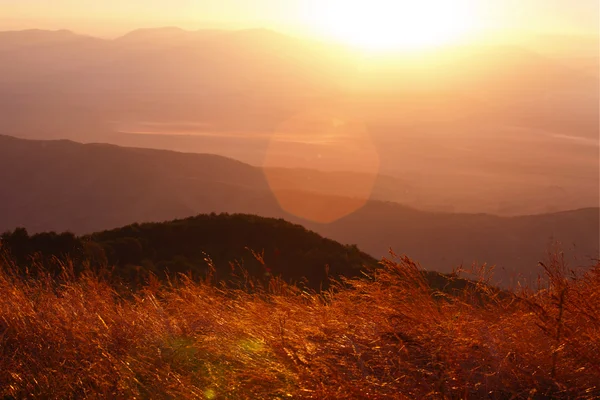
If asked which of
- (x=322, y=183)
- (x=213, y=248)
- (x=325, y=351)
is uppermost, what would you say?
(x=325, y=351)

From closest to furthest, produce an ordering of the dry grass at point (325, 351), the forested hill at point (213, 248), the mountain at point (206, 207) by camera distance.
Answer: the dry grass at point (325, 351), the forested hill at point (213, 248), the mountain at point (206, 207)

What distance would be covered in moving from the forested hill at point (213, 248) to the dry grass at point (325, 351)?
33.3 feet

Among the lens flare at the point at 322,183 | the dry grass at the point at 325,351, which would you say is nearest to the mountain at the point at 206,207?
the lens flare at the point at 322,183

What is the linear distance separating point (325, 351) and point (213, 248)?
1616cm

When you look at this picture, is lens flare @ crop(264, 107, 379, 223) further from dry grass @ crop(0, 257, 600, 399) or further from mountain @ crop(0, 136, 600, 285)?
dry grass @ crop(0, 257, 600, 399)

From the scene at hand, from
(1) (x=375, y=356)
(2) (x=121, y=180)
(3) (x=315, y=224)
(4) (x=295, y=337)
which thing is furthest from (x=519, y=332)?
(2) (x=121, y=180)

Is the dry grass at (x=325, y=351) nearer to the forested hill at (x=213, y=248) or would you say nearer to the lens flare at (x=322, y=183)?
the forested hill at (x=213, y=248)

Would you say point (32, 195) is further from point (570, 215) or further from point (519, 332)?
point (519, 332)

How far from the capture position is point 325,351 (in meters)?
3.58

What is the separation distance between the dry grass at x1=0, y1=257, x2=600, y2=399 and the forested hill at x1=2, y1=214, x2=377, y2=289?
1014cm

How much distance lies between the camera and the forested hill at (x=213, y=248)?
15.7 meters

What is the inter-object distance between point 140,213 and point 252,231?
8853 centimetres

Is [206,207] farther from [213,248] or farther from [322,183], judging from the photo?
[213,248]

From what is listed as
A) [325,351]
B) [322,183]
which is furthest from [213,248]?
[322,183]
